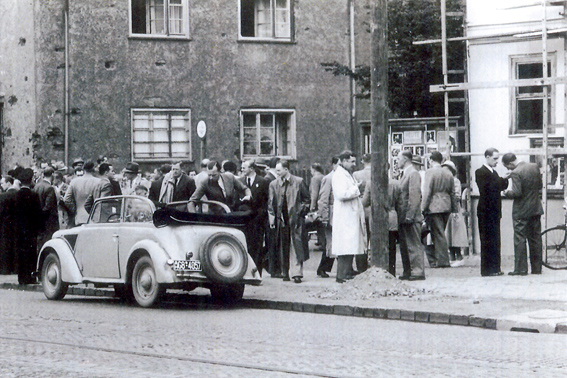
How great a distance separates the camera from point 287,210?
56.9 feet

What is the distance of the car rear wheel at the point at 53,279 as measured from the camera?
1588cm

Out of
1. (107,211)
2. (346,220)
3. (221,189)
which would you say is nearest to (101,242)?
(107,211)

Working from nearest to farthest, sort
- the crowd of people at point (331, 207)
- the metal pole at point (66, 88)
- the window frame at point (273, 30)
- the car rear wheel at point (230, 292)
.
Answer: the car rear wheel at point (230, 292) → the crowd of people at point (331, 207) → the metal pole at point (66, 88) → the window frame at point (273, 30)

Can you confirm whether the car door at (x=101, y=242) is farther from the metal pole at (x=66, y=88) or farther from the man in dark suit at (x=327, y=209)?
the metal pole at (x=66, y=88)

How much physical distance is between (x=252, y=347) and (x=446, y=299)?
170 inches

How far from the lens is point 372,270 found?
49.0 feet

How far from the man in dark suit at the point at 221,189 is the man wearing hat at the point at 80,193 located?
2145 millimetres

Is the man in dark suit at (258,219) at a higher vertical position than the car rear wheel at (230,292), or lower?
higher

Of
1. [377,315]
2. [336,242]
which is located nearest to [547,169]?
[336,242]

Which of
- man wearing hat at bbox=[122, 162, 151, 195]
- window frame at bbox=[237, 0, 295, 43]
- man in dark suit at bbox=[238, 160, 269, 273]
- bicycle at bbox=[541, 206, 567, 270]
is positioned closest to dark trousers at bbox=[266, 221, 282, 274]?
man in dark suit at bbox=[238, 160, 269, 273]

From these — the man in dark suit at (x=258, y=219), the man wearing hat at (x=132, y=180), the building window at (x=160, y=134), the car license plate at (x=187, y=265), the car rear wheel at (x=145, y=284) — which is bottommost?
the car rear wheel at (x=145, y=284)

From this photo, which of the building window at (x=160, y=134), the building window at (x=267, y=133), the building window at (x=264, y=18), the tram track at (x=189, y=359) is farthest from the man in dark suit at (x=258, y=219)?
the building window at (x=264, y=18)

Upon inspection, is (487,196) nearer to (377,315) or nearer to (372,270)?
(372,270)

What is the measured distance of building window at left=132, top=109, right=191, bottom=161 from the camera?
98.5ft
